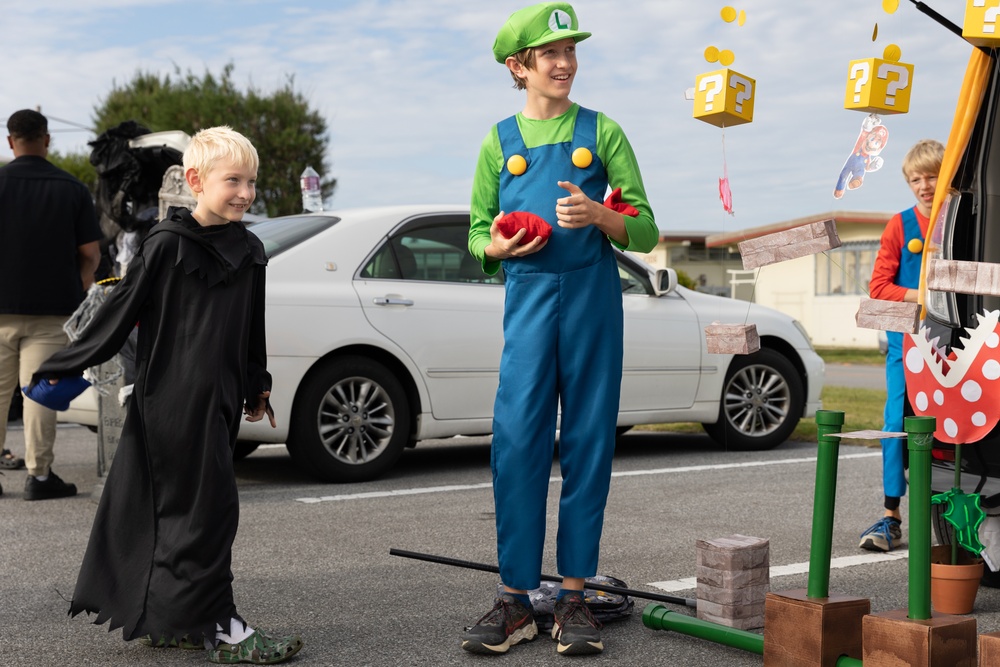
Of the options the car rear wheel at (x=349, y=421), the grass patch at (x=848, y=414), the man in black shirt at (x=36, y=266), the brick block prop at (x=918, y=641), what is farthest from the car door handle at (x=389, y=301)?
the brick block prop at (x=918, y=641)

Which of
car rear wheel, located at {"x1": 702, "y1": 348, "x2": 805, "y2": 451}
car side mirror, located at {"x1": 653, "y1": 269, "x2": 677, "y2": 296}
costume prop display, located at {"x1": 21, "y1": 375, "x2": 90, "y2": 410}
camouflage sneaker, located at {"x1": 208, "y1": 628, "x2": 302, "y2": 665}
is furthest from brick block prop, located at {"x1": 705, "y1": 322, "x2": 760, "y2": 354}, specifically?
car rear wheel, located at {"x1": 702, "y1": 348, "x2": 805, "y2": 451}

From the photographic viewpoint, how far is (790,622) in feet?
10.8

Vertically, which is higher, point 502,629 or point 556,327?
→ point 556,327

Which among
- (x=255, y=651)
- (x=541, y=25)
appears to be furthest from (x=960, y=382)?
(x=255, y=651)

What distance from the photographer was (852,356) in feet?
91.6

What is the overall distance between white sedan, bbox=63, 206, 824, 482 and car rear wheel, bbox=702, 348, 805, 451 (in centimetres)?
34

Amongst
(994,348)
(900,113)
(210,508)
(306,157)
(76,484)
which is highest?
(306,157)

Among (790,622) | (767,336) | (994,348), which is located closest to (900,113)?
(994,348)

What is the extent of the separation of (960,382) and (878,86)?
939 mm

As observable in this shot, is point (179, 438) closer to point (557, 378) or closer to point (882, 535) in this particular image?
point (557, 378)

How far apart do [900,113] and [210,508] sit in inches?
90.7

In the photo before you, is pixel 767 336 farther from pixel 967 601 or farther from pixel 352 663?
pixel 352 663

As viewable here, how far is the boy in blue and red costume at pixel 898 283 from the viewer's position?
16.4ft

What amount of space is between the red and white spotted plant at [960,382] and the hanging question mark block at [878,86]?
2.37 feet
